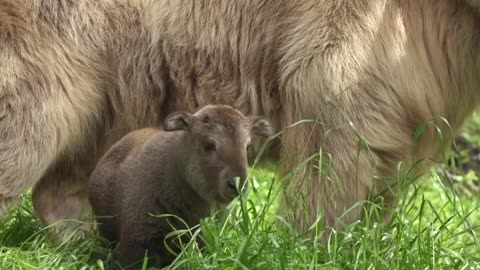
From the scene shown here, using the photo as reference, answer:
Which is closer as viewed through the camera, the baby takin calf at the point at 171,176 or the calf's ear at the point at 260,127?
the baby takin calf at the point at 171,176

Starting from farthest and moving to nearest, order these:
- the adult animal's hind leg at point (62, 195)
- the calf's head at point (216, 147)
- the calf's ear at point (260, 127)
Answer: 1. the adult animal's hind leg at point (62, 195)
2. the calf's ear at point (260, 127)
3. the calf's head at point (216, 147)

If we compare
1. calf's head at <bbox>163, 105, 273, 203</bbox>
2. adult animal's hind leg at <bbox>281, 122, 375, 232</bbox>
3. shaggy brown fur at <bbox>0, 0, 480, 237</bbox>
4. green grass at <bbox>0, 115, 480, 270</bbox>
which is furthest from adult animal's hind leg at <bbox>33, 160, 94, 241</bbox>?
calf's head at <bbox>163, 105, 273, 203</bbox>

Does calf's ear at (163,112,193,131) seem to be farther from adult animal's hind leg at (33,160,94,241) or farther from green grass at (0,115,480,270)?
adult animal's hind leg at (33,160,94,241)

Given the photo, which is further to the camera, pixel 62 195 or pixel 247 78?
pixel 62 195

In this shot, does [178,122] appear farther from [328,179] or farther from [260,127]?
[328,179]

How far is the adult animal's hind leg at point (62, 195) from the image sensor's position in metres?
6.40

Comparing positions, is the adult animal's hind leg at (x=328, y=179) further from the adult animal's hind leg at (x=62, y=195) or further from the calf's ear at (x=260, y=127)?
the adult animal's hind leg at (x=62, y=195)

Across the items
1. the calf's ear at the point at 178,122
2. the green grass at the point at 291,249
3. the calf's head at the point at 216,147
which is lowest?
the green grass at the point at 291,249

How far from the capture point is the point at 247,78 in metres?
6.01

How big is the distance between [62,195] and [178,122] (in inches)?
66.4

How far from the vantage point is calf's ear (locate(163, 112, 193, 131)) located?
4.98 m

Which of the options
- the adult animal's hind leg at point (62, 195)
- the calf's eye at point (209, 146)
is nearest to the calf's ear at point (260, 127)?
the calf's eye at point (209, 146)

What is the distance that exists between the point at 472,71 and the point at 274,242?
4.84 ft

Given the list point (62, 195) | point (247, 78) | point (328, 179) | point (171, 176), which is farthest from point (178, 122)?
point (62, 195)
